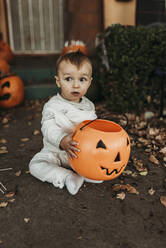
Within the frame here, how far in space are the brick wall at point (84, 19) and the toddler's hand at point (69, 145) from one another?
240 inches

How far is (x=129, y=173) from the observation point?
2.99 meters

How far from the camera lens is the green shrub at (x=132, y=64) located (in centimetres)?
444

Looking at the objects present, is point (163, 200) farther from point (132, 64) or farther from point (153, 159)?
point (132, 64)

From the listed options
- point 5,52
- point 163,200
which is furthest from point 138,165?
point 5,52

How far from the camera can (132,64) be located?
4516mm

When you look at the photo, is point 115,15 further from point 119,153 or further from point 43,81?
point 119,153

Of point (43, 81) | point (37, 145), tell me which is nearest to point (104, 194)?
point (37, 145)

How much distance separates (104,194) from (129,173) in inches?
21.7

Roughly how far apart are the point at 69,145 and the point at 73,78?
675 mm

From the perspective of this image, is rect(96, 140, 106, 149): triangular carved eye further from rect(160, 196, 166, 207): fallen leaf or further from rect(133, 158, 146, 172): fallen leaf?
rect(133, 158, 146, 172): fallen leaf

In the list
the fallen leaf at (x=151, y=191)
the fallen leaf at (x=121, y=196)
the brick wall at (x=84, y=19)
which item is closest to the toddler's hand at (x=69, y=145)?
the fallen leaf at (x=121, y=196)

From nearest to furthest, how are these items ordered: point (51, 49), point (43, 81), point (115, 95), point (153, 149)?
point (153, 149), point (115, 95), point (43, 81), point (51, 49)

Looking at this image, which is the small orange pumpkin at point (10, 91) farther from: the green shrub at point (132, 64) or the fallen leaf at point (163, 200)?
the fallen leaf at point (163, 200)

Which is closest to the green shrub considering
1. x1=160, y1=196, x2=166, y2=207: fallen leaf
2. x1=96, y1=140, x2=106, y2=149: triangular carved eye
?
x1=160, y1=196, x2=166, y2=207: fallen leaf
